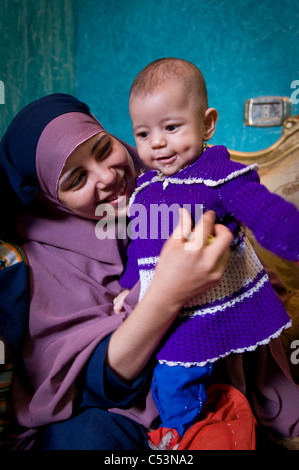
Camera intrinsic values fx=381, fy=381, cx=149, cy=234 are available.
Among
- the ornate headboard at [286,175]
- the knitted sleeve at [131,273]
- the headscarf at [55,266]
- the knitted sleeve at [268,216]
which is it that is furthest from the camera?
the ornate headboard at [286,175]

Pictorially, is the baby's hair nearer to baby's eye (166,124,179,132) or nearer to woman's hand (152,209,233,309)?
baby's eye (166,124,179,132)

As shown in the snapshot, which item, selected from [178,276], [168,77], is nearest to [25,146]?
[168,77]

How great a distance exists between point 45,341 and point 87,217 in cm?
41

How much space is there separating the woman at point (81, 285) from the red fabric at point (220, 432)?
4.0 inches

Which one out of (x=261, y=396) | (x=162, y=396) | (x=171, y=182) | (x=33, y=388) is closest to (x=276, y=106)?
(x=171, y=182)

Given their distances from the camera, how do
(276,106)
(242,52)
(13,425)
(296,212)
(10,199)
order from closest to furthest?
(296,212) < (13,425) < (10,199) < (276,106) < (242,52)

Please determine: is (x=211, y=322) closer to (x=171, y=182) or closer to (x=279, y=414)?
(x=171, y=182)

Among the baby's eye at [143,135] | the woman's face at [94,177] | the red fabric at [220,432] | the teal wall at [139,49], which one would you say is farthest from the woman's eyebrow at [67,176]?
the teal wall at [139,49]

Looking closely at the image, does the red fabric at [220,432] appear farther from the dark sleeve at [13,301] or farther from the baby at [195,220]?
the dark sleeve at [13,301]

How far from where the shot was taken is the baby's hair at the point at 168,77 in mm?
975

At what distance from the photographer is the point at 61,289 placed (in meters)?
1.18

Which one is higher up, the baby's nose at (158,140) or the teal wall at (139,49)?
the teal wall at (139,49)

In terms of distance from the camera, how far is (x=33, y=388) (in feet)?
3.70

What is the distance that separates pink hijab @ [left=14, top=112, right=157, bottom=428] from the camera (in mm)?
1056
